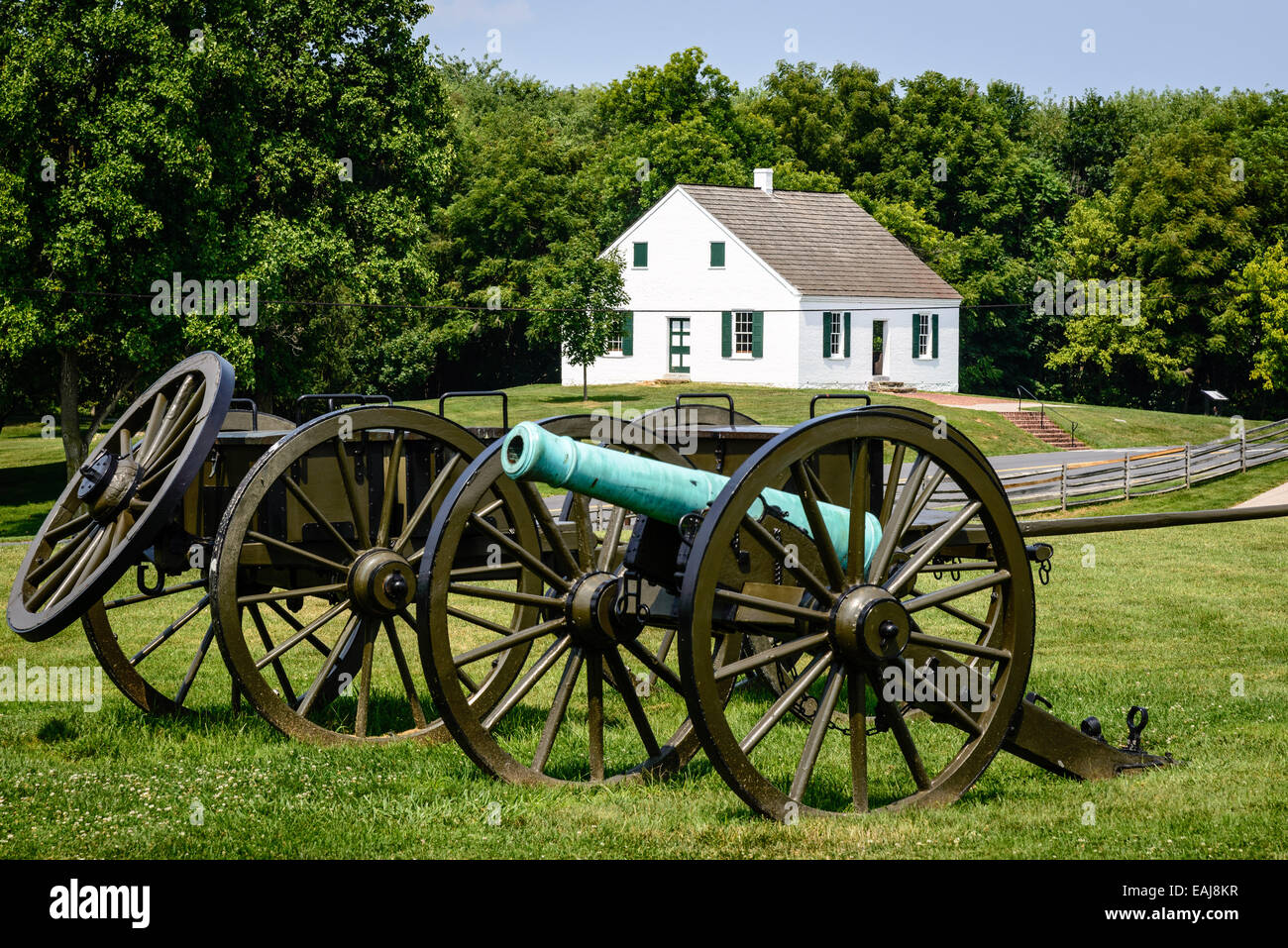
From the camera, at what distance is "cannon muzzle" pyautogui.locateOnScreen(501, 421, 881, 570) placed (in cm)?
545

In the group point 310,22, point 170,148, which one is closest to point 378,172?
point 310,22

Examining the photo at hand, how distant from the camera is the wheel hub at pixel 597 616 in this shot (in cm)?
675

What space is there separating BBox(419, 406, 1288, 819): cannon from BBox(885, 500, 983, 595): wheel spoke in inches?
0.4

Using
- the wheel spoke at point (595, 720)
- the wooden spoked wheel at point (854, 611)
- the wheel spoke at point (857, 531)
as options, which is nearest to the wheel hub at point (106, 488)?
the wheel spoke at point (595, 720)

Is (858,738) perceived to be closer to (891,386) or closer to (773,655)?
(773,655)

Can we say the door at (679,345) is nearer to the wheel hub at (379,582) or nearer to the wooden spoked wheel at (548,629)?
the wooden spoked wheel at (548,629)

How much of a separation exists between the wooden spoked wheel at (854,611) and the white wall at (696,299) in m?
37.5

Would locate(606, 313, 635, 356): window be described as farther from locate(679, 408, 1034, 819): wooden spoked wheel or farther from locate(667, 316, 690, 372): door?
locate(679, 408, 1034, 819): wooden spoked wheel

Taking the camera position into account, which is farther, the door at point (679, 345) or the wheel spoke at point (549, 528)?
the door at point (679, 345)

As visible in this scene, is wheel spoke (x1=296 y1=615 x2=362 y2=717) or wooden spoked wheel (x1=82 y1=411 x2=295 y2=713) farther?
wooden spoked wheel (x1=82 y1=411 x2=295 y2=713)

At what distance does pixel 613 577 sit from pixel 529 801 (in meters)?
1.20

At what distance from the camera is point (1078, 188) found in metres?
64.9

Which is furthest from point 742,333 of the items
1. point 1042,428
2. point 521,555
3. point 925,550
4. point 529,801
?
point 529,801

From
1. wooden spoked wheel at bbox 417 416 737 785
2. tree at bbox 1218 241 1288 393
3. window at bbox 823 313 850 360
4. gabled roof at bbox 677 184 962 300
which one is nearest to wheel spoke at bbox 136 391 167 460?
wooden spoked wheel at bbox 417 416 737 785
